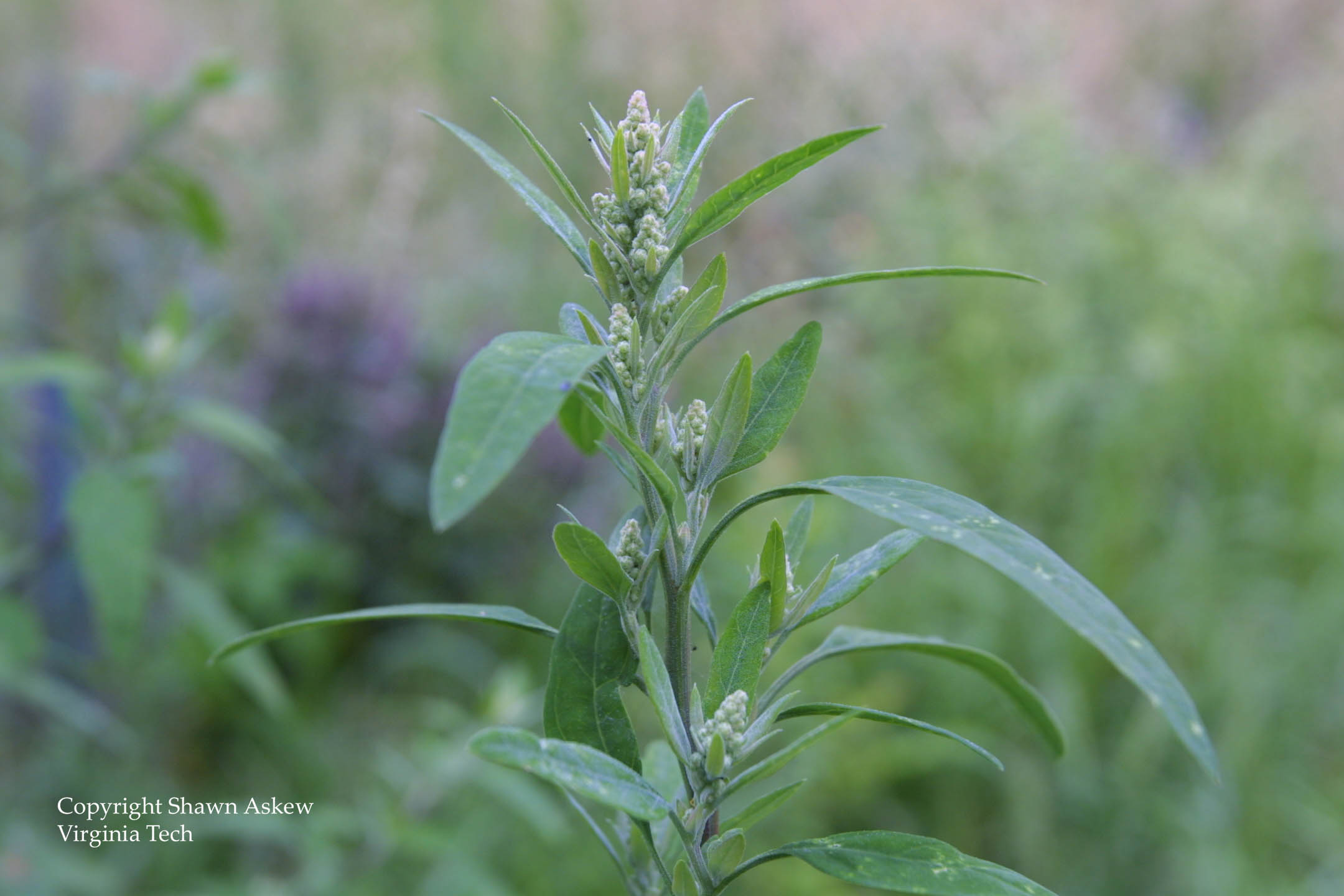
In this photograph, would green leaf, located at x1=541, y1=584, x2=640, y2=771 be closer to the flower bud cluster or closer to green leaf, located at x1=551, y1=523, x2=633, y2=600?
green leaf, located at x1=551, y1=523, x2=633, y2=600

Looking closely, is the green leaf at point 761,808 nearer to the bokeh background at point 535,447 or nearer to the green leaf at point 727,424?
the green leaf at point 727,424

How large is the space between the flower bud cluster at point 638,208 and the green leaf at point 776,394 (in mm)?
84

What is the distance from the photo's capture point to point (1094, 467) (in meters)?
2.92

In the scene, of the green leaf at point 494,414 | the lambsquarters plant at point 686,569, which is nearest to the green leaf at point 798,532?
the lambsquarters plant at point 686,569

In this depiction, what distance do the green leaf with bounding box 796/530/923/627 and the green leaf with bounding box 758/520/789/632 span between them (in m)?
0.02

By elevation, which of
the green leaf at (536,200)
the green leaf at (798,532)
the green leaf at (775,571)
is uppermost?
the green leaf at (536,200)

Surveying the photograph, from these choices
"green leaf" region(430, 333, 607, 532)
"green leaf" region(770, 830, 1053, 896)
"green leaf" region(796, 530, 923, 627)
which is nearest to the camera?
"green leaf" region(430, 333, 607, 532)

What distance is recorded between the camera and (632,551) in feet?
1.84

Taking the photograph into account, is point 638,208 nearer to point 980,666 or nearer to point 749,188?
point 749,188

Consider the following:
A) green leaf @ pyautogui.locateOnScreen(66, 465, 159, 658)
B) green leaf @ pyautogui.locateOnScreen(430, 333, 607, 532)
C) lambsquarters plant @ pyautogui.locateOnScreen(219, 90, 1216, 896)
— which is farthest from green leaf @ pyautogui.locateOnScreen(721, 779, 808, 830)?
green leaf @ pyautogui.locateOnScreen(66, 465, 159, 658)

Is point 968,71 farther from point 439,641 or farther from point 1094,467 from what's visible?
point 439,641

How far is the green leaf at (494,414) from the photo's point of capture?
13.2 inches

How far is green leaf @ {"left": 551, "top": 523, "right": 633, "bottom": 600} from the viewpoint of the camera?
0.49 m

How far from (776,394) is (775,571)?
0.10 m
